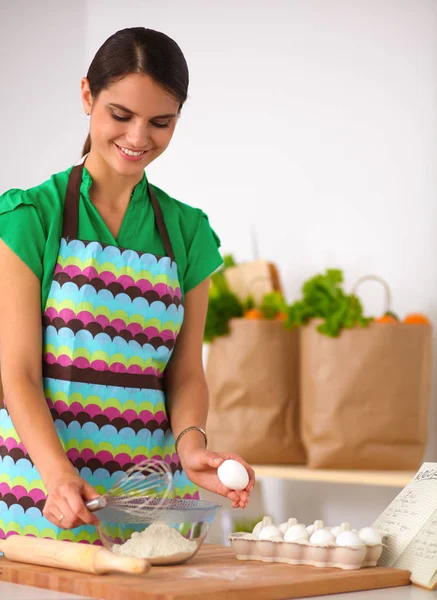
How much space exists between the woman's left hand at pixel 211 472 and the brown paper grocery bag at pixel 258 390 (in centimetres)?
112

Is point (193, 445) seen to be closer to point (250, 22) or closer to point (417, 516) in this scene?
point (417, 516)

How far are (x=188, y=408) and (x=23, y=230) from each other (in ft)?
1.11

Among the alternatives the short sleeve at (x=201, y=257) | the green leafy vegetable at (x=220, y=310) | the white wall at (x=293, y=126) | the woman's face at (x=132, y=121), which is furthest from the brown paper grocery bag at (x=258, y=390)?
the woman's face at (x=132, y=121)

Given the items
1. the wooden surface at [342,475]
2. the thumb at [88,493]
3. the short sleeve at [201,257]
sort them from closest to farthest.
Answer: the thumb at [88,493] < the short sleeve at [201,257] < the wooden surface at [342,475]

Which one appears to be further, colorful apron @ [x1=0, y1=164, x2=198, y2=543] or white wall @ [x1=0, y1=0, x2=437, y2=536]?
white wall @ [x1=0, y1=0, x2=437, y2=536]

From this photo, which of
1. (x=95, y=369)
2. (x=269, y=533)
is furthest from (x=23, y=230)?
(x=269, y=533)

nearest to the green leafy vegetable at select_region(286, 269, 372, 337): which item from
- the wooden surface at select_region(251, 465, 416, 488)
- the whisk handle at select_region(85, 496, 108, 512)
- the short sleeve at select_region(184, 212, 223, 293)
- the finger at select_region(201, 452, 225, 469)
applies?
the wooden surface at select_region(251, 465, 416, 488)

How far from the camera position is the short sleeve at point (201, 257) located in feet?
4.62

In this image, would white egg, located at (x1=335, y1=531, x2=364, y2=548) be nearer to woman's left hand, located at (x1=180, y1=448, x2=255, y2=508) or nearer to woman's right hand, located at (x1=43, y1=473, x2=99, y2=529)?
woman's left hand, located at (x1=180, y1=448, x2=255, y2=508)

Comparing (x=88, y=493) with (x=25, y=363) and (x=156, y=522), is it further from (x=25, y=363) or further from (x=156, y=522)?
(x=25, y=363)

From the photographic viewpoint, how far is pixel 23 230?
48.3 inches

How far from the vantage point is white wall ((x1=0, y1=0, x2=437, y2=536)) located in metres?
2.49

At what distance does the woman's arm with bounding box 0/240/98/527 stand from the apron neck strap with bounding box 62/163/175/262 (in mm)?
91

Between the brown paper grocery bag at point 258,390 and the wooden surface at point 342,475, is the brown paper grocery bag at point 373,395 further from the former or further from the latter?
the brown paper grocery bag at point 258,390
